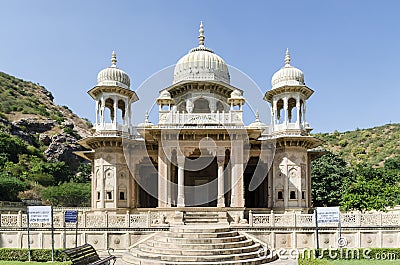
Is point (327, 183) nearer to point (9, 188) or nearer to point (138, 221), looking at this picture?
point (138, 221)

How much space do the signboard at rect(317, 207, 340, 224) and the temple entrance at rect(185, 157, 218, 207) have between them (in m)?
9.80

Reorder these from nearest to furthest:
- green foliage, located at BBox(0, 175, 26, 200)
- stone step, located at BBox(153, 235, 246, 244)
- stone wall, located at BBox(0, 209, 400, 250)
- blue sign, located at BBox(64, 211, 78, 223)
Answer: stone step, located at BBox(153, 235, 246, 244) < blue sign, located at BBox(64, 211, 78, 223) < stone wall, located at BBox(0, 209, 400, 250) < green foliage, located at BBox(0, 175, 26, 200)

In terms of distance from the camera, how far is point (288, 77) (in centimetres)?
2348

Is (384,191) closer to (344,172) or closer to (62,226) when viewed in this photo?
(344,172)

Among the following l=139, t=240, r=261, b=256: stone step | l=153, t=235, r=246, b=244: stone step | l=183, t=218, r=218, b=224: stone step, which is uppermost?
l=183, t=218, r=218, b=224: stone step

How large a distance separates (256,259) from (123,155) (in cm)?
1097

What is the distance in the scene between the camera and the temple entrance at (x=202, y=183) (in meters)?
25.2

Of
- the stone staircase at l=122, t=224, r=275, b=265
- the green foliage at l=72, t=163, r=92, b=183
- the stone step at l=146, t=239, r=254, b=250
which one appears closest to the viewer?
the stone staircase at l=122, t=224, r=275, b=265

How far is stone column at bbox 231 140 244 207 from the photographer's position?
20578 mm

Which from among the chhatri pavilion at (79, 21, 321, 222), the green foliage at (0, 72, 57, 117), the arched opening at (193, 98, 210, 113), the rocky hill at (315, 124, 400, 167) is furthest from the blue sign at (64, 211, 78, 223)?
the green foliage at (0, 72, 57, 117)

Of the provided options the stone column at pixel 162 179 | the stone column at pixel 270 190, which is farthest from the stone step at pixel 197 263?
the stone column at pixel 270 190

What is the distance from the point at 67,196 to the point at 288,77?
92.2 ft

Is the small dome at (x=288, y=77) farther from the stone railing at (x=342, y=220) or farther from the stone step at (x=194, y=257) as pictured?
the stone step at (x=194, y=257)

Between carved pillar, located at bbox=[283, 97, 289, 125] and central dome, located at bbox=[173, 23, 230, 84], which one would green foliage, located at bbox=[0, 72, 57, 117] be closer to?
central dome, located at bbox=[173, 23, 230, 84]
